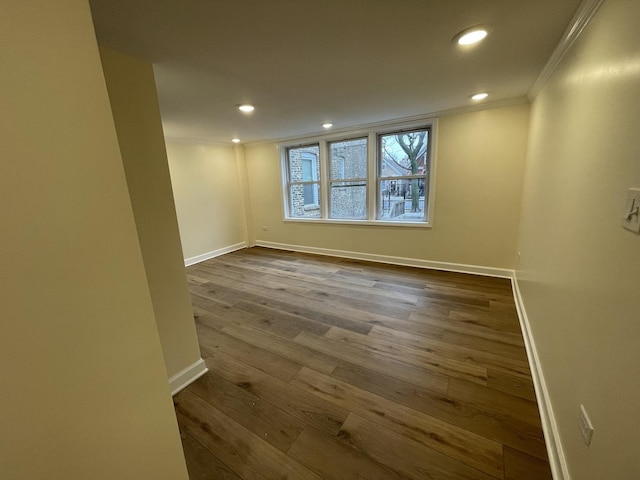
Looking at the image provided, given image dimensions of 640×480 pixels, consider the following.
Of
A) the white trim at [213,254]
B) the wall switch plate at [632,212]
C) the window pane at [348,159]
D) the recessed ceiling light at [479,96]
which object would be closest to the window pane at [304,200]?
the window pane at [348,159]

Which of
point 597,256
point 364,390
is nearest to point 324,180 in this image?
point 364,390

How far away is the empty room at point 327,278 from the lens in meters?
0.63

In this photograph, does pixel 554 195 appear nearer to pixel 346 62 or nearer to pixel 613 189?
pixel 613 189

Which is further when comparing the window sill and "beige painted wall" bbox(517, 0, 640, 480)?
the window sill

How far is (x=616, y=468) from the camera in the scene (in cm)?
78

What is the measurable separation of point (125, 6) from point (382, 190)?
353cm

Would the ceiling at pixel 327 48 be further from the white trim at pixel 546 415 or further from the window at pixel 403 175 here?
the white trim at pixel 546 415

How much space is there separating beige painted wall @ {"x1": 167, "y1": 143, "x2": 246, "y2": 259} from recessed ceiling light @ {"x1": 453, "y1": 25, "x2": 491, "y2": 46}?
4.03 m

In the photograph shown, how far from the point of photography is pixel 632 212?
0.81m

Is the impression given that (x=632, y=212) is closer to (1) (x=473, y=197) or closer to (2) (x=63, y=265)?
(2) (x=63, y=265)

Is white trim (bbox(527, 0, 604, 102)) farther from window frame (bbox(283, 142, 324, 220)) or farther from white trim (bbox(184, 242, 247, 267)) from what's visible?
white trim (bbox(184, 242, 247, 267))

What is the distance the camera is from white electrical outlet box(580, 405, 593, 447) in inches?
37.5

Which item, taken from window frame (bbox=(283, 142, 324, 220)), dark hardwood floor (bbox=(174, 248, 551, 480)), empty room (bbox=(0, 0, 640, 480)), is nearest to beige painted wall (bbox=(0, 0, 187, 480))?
empty room (bbox=(0, 0, 640, 480))

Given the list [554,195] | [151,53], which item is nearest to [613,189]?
[554,195]
